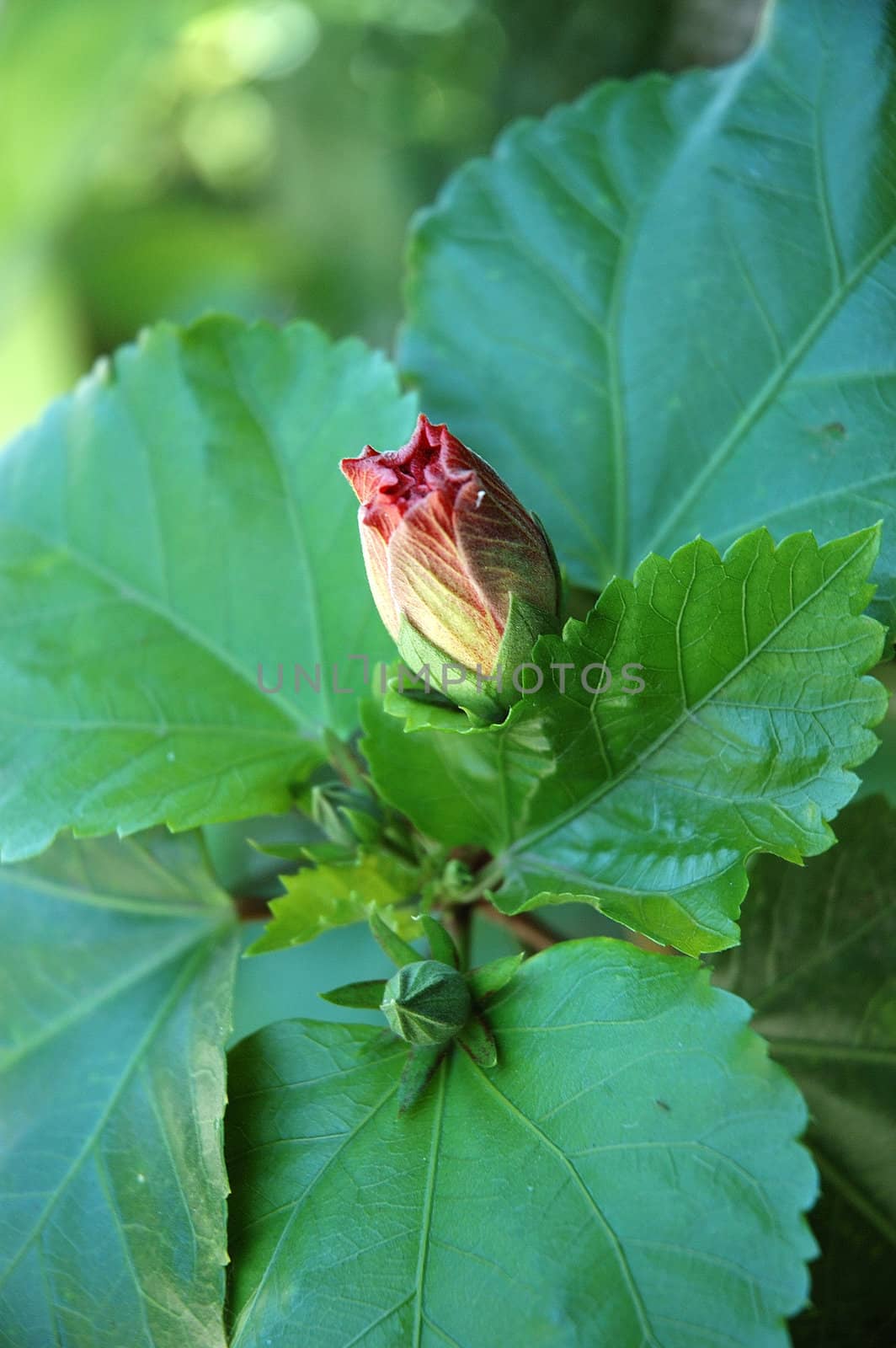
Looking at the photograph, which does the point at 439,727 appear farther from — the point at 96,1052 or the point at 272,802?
the point at 96,1052

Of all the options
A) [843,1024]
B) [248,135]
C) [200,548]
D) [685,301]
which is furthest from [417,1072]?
[248,135]

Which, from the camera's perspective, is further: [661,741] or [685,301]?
[685,301]

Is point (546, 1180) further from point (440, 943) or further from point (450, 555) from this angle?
point (450, 555)

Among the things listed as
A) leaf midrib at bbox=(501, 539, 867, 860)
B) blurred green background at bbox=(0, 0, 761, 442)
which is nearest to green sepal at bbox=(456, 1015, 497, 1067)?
leaf midrib at bbox=(501, 539, 867, 860)

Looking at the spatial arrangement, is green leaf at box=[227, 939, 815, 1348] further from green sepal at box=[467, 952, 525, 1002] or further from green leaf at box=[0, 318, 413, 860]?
green leaf at box=[0, 318, 413, 860]

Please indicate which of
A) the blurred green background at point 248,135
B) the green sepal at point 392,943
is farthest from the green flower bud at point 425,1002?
the blurred green background at point 248,135

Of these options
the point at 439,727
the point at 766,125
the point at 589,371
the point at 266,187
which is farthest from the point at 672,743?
the point at 266,187

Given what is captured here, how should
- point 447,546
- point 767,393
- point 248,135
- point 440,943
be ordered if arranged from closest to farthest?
point 447,546
point 440,943
point 767,393
point 248,135
